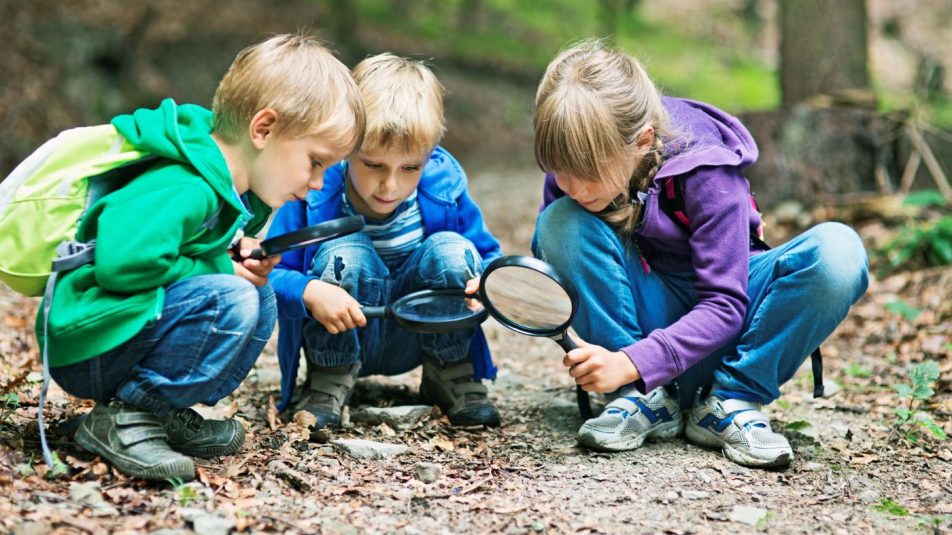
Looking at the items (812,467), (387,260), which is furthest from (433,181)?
(812,467)

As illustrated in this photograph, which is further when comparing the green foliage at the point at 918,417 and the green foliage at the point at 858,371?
the green foliage at the point at 858,371

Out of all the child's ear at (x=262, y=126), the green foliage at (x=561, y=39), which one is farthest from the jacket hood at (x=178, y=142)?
the green foliage at (x=561, y=39)

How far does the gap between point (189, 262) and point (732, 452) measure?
1.75m

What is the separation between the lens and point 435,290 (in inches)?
116

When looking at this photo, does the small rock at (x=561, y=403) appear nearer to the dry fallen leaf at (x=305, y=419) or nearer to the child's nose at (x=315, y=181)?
the dry fallen leaf at (x=305, y=419)

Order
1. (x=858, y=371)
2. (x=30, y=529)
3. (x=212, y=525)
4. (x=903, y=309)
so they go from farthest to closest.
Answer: (x=903, y=309), (x=858, y=371), (x=212, y=525), (x=30, y=529)

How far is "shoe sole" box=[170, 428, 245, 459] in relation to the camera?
2598 mm

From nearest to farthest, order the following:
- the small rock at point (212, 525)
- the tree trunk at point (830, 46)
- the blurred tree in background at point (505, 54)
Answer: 1. the small rock at point (212, 525)
2. the blurred tree in background at point (505, 54)
3. the tree trunk at point (830, 46)

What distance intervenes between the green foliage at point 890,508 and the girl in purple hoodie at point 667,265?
1.04 ft

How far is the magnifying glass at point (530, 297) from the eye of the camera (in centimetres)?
260

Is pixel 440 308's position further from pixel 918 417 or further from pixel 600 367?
pixel 918 417

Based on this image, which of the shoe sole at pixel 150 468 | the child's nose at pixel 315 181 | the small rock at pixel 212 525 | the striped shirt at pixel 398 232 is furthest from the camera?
the striped shirt at pixel 398 232

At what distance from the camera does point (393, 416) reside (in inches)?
121

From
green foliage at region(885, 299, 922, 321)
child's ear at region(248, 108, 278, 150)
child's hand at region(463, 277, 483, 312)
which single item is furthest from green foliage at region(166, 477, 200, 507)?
green foliage at region(885, 299, 922, 321)
